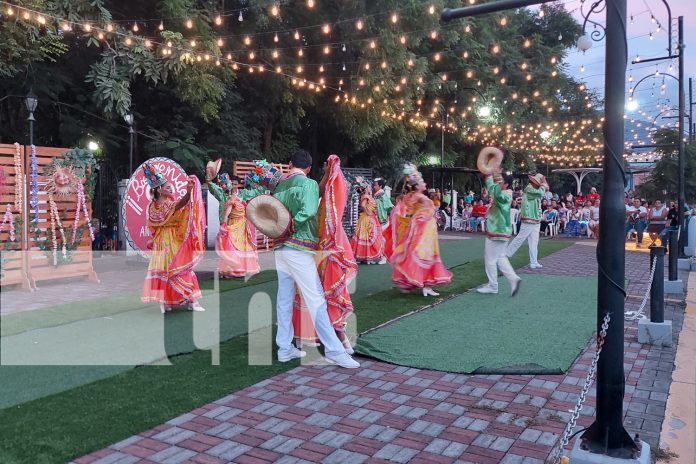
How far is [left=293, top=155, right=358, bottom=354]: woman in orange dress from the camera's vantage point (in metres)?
5.30

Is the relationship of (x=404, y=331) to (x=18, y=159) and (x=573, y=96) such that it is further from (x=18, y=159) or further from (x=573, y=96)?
(x=573, y=96)

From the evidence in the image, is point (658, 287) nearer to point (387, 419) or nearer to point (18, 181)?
point (387, 419)

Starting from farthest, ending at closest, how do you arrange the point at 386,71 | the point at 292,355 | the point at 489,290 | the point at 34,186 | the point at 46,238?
1. the point at 386,71
2. the point at 46,238
3. the point at 34,186
4. the point at 489,290
5. the point at 292,355

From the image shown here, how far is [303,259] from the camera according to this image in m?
5.18

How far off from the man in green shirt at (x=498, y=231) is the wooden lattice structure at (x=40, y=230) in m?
6.53

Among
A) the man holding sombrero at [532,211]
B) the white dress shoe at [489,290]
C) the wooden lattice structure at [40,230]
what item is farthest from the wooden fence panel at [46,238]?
the man holding sombrero at [532,211]

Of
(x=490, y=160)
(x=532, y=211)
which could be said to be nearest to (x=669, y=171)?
(x=532, y=211)

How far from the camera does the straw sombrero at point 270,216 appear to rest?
5035 mm

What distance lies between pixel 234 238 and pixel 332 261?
17.1 ft

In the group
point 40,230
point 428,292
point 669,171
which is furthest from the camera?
point 669,171

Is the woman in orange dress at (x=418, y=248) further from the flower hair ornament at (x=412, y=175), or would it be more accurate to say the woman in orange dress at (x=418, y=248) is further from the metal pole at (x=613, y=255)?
the metal pole at (x=613, y=255)

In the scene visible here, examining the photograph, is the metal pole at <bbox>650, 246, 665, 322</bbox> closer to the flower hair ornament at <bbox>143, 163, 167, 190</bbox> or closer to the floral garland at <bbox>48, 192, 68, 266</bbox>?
the flower hair ornament at <bbox>143, 163, 167, 190</bbox>

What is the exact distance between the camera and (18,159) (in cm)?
930

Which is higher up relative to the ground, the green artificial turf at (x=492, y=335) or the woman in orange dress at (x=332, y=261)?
the woman in orange dress at (x=332, y=261)
